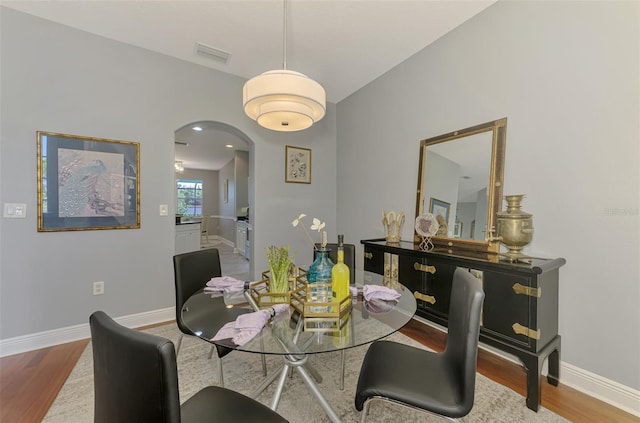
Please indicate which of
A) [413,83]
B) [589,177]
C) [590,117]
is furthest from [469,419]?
[413,83]

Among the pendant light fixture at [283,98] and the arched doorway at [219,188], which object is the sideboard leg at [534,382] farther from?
the arched doorway at [219,188]

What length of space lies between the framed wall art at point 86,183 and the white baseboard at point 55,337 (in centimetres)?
91

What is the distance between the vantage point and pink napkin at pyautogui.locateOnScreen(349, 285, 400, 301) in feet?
5.07

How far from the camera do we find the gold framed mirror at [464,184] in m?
2.12

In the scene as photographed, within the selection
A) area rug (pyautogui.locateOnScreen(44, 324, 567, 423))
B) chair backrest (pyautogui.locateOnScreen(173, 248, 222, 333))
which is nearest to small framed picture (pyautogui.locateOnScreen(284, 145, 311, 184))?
chair backrest (pyautogui.locateOnScreen(173, 248, 222, 333))

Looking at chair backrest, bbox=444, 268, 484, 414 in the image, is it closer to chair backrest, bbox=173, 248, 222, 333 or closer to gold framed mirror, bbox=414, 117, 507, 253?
gold framed mirror, bbox=414, 117, 507, 253

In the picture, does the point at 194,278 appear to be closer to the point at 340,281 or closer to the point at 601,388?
the point at 340,281

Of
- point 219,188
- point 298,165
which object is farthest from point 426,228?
point 219,188

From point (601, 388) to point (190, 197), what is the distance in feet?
35.4

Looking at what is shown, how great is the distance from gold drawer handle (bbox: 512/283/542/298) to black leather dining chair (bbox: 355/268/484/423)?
0.57 m

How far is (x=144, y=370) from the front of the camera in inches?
26.4

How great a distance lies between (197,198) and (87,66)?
805 centimetres

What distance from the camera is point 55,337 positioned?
92.2 inches

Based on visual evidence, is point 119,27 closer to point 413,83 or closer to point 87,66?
point 87,66
